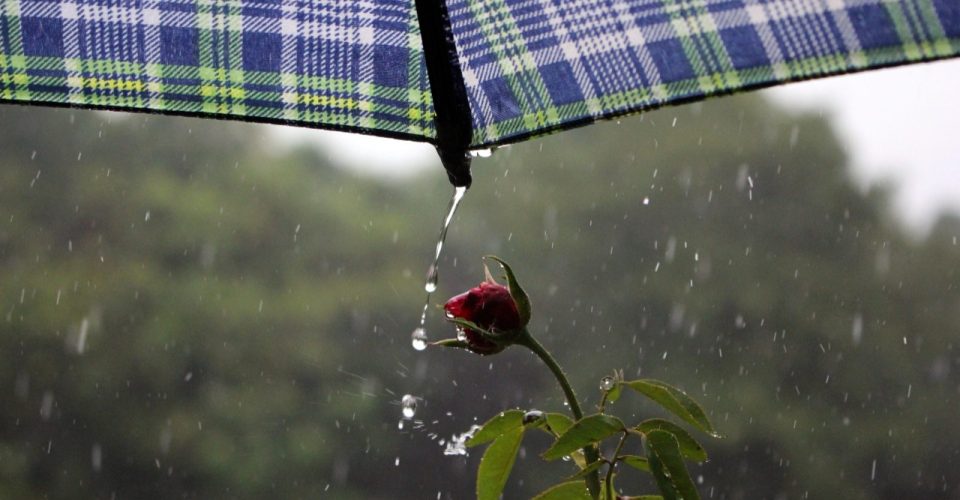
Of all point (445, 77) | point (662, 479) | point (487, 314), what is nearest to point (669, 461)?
point (662, 479)

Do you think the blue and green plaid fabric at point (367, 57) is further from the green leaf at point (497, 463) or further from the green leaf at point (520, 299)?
the green leaf at point (497, 463)

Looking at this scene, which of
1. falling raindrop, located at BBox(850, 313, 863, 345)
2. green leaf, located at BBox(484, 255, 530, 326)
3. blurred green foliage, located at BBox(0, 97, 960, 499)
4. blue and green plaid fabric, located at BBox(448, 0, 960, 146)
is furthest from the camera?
falling raindrop, located at BBox(850, 313, 863, 345)

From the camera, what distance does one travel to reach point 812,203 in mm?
4570

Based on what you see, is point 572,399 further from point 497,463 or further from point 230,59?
point 230,59

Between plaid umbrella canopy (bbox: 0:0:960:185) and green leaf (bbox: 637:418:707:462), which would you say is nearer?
plaid umbrella canopy (bbox: 0:0:960:185)

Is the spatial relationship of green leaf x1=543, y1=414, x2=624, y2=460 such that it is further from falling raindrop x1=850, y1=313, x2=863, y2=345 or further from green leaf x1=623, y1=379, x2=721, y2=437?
falling raindrop x1=850, y1=313, x2=863, y2=345

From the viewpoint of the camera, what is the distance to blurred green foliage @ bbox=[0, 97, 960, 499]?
3.95 m

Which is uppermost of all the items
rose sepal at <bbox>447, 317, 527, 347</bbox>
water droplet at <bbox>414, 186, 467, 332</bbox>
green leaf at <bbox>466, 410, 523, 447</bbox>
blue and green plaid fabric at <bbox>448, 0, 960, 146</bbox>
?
blue and green plaid fabric at <bbox>448, 0, 960, 146</bbox>

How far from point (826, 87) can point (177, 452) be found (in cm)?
363

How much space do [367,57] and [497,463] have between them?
0.24 meters

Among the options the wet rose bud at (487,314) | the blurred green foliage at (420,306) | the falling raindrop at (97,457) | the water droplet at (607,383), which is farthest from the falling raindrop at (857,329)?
the wet rose bud at (487,314)

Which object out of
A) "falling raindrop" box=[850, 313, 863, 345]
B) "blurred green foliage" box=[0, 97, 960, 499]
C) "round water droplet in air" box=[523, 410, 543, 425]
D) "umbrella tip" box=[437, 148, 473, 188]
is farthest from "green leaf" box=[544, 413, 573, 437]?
"falling raindrop" box=[850, 313, 863, 345]

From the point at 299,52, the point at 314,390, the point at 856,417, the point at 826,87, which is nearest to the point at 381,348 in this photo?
the point at 314,390

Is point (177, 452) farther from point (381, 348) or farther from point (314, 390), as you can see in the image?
point (381, 348)
